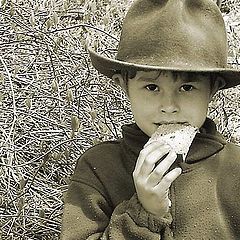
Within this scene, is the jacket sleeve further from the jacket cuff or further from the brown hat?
the brown hat

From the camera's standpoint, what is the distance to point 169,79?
7.33 ft

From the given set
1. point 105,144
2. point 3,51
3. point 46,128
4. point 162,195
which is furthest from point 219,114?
point 162,195

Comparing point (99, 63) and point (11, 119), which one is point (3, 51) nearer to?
point (11, 119)

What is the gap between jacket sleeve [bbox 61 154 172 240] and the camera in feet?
7.27

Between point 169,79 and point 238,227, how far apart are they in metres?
0.50

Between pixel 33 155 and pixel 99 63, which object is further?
pixel 33 155

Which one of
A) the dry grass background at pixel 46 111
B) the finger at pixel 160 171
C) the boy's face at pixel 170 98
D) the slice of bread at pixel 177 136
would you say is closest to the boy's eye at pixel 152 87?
the boy's face at pixel 170 98

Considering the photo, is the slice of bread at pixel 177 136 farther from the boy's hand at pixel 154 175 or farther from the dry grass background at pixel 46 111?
the dry grass background at pixel 46 111

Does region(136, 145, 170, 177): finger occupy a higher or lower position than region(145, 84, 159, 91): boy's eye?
lower

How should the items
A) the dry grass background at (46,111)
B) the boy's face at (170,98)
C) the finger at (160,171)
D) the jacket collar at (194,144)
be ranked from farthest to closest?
the dry grass background at (46,111) < the jacket collar at (194,144) < the boy's face at (170,98) < the finger at (160,171)

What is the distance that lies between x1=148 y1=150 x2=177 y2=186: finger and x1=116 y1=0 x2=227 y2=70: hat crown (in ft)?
0.87

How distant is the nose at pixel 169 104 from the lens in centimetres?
222

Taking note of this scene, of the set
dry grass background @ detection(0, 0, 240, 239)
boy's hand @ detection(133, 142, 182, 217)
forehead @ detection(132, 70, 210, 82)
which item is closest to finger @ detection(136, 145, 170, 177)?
boy's hand @ detection(133, 142, 182, 217)

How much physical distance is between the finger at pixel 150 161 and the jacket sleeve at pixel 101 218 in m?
0.14
